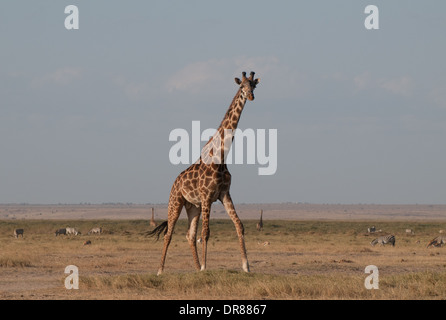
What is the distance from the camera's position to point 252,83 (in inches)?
710

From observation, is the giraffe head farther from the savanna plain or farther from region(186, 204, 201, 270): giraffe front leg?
the savanna plain

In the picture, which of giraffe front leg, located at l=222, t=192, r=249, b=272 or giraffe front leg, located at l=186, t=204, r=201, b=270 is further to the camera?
giraffe front leg, located at l=186, t=204, r=201, b=270

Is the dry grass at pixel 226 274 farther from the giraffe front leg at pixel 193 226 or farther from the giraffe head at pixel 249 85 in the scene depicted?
the giraffe head at pixel 249 85

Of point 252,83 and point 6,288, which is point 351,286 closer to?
point 252,83

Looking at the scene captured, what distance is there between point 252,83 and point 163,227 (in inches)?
202

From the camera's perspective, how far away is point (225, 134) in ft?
60.5
